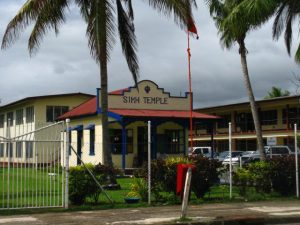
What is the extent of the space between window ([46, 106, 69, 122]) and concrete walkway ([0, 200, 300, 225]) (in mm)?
30289

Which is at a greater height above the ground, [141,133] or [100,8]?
[100,8]

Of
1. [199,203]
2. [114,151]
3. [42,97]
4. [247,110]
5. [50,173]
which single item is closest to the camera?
[50,173]

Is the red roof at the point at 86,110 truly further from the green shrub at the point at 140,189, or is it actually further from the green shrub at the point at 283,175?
the green shrub at the point at 283,175

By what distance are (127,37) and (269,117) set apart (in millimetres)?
34250

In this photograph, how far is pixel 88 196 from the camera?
583 inches

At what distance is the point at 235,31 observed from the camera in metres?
19.5

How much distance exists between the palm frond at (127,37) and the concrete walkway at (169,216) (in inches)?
255

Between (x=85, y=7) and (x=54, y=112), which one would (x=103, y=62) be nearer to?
(x=85, y=7)

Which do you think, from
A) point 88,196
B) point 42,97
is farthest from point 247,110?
point 88,196

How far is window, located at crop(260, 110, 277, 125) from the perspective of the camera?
165 ft

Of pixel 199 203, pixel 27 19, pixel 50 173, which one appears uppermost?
pixel 27 19

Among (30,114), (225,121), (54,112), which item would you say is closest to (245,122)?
(225,121)

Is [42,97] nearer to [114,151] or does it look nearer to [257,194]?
[114,151]

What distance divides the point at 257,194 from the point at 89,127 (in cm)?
1626
